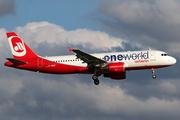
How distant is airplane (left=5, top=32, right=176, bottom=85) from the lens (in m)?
55.6

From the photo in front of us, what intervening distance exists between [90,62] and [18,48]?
1593 centimetres

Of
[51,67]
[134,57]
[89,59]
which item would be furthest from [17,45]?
[134,57]

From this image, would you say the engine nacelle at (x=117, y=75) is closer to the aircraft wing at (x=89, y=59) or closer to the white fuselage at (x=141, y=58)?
the white fuselage at (x=141, y=58)

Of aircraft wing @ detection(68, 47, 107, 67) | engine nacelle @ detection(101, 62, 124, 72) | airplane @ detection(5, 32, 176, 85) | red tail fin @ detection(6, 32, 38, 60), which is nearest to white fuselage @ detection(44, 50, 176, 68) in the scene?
airplane @ detection(5, 32, 176, 85)

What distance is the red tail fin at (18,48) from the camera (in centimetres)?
6147

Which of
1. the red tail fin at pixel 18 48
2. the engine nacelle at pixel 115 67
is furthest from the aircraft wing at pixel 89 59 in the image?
the red tail fin at pixel 18 48

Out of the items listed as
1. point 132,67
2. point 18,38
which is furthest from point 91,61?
point 18,38

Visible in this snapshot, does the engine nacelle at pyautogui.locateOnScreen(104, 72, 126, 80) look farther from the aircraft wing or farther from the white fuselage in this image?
the aircraft wing

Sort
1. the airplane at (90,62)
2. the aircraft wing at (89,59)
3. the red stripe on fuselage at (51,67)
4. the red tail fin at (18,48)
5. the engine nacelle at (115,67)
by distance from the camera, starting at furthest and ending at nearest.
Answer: the red tail fin at (18,48) < the red stripe on fuselage at (51,67) < the airplane at (90,62) < the engine nacelle at (115,67) < the aircraft wing at (89,59)

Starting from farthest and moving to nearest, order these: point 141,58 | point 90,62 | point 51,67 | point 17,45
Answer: point 17,45, point 51,67, point 90,62, point 141,58

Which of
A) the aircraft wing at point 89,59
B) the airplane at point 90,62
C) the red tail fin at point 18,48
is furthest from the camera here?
the red tail fin at point 18,48

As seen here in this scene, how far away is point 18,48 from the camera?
6225 centimetres

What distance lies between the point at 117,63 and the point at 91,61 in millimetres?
4725

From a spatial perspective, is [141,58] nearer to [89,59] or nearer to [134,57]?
[134,57]
